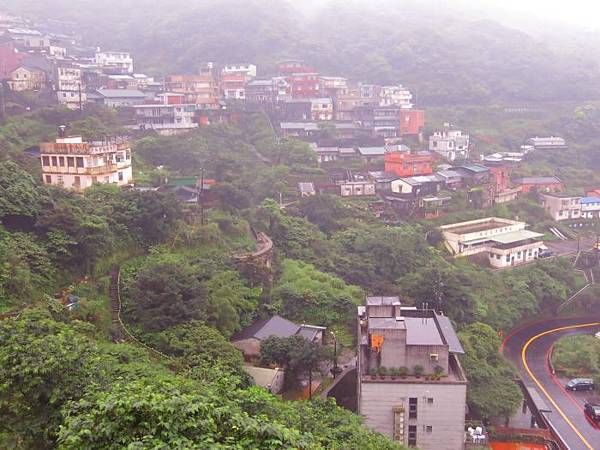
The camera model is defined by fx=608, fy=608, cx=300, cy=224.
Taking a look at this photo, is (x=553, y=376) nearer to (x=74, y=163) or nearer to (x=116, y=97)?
(x=74, y=163)

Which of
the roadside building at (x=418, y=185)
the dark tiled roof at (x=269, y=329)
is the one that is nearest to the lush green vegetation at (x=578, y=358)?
the dark tiled roof at (x=269, y=329)

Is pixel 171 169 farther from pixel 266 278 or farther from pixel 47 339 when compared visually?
pixel 47 339

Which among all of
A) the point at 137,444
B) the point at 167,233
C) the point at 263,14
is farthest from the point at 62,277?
the point at 263,14

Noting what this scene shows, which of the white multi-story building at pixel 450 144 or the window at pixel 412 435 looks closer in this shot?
the window at pixel 412 435

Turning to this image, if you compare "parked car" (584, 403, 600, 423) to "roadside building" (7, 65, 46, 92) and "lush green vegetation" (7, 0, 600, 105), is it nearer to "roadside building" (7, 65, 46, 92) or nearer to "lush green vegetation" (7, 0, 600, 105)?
"roadside building" (7, 65, 46, 92)

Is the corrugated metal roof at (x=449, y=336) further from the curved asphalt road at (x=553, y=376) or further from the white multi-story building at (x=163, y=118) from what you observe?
the white multi-story building at (x=163, y=118)

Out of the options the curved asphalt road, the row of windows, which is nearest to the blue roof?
the curved asphalt road
